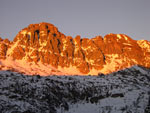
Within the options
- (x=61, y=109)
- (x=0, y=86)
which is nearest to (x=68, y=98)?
(x=61, y=109)

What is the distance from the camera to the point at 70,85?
56.6 meters

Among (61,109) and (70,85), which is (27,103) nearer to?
(61,109)

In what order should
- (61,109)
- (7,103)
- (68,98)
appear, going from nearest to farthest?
(7,103), (61,109), (68,98)

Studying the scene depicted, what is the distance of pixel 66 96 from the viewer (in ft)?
167

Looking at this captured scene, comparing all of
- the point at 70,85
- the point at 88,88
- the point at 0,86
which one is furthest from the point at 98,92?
the point at 0,86

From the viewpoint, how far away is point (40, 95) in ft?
148

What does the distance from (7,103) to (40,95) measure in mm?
9088

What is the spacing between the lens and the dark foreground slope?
39.6 meters

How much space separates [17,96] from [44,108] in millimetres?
5638

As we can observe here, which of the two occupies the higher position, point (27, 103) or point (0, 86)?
point (0, 86)

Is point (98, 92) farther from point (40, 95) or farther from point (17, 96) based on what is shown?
point (17, 96)

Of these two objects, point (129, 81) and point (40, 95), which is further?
point (129, 81)

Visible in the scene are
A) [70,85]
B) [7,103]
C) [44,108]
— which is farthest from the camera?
[70,85]

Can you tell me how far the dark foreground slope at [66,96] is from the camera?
130ft
